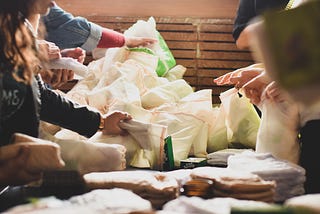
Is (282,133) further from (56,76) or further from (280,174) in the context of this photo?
(56,76)

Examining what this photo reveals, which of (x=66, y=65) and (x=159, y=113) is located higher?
(x=66, y=65)

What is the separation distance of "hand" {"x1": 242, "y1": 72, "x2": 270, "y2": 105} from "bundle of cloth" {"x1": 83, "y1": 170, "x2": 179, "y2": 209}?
2.57ft

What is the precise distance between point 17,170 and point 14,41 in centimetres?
39

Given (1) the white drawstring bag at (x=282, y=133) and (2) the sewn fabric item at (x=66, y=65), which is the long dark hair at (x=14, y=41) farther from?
(1) the white drawstring bag at (x=282, y=133)

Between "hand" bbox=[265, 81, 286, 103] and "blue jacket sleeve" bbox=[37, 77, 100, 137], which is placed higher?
"hand" bbox=[265, 81, 286, 103]

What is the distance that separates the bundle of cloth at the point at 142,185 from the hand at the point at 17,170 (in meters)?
0.16

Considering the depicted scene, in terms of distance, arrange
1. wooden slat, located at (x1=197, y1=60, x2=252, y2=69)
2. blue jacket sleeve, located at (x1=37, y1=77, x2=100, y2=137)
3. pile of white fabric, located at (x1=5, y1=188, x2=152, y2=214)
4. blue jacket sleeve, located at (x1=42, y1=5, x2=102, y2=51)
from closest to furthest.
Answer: pile of white fabric, located at (x1=5, y1=188, x2=152, y2=214) < blue jacket sleeve, located at (x1=37, y1=77, x2=100, y2=137) < blue jacket sleeve, located at (x1=42, y1=5, x2=102, y2=51) < wooden slat, located at (x1=197, y1=60, x2=252, y2=69)

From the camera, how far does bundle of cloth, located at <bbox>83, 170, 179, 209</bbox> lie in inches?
53.9

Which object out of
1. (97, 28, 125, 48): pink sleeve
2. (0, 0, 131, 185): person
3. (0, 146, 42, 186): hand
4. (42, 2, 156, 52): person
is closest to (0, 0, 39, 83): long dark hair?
(0, 0, 131, 185): person

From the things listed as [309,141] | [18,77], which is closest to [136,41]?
[309,141]

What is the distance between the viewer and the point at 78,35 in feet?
10.6

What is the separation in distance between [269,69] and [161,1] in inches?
130

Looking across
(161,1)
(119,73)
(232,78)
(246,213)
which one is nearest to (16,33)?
(246,213)

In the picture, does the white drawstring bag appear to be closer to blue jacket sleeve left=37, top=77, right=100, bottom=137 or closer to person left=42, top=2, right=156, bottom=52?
blue jacket sleeve left=37, top=77, right=100, bottom=137
